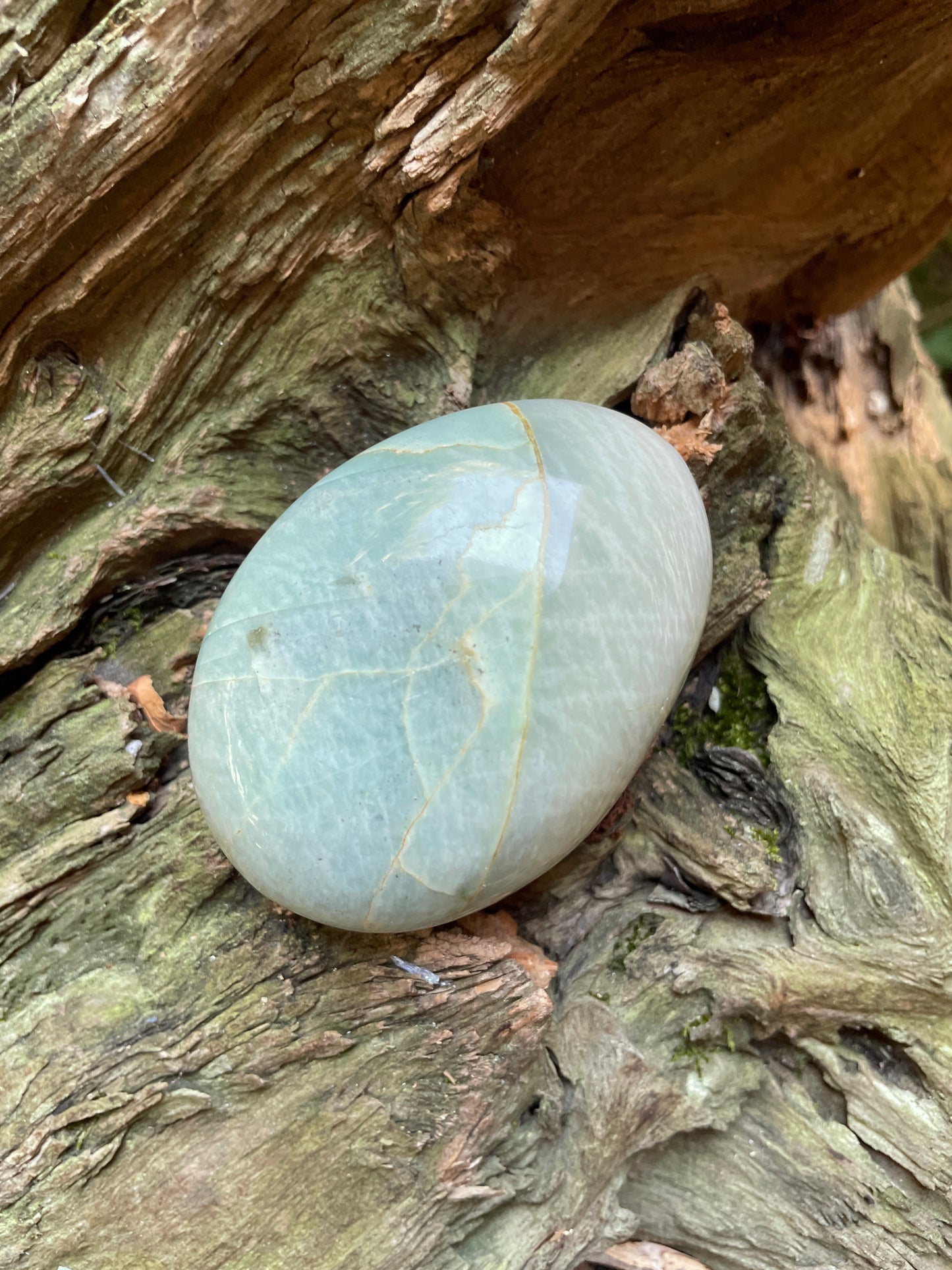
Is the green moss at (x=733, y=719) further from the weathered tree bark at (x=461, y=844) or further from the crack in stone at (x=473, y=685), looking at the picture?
→ the crack in stone at (x=473, y=685)

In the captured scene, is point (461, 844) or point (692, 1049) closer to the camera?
point (461, 844)

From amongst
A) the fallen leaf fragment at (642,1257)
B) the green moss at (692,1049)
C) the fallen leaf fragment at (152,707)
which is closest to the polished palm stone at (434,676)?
the fallen leaf fragment at (152,707)

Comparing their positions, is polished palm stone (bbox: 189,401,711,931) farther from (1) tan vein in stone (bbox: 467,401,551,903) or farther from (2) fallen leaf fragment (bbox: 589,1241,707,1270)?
(2) fallen leaf fragment (bbox: 589,1241,707,1270)

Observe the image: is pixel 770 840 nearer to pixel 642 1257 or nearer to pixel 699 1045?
pixel 699 1045

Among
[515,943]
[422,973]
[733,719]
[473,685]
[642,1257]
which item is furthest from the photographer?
[642,1257]

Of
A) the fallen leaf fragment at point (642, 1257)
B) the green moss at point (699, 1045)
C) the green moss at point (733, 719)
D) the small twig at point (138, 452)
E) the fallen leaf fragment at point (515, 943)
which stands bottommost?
the fallen leaf fragment at point (642, 1257)

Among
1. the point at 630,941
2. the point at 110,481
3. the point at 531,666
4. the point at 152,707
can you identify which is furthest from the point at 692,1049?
the point at 110,481
